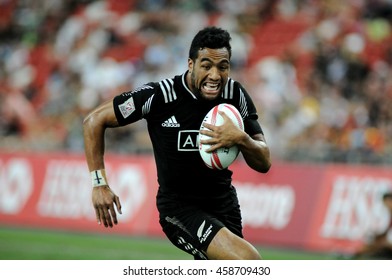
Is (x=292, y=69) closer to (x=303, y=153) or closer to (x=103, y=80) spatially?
(x=303, y=153)

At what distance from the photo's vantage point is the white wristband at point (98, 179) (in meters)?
7.48

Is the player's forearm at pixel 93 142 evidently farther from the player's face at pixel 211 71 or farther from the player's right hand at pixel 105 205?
the player's face at pixel 211 71

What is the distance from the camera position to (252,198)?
15.8 m

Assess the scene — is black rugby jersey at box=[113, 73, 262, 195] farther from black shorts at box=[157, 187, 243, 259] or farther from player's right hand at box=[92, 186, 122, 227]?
player's right hand at box=[92, 186, 122, 227]

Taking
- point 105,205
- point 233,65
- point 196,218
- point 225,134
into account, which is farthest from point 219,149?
point 233,65

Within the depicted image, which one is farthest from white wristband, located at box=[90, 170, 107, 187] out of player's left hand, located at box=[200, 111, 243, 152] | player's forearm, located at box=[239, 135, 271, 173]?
player's forearm, located at box=[239, 135, 271, 173]

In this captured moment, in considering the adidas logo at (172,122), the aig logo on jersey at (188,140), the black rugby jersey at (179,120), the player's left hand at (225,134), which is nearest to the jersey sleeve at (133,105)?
the black rugby jersey at (179,120)

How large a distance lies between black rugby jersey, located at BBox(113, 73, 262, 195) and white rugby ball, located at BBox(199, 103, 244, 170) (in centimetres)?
27

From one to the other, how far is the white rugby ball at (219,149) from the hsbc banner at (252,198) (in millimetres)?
6878

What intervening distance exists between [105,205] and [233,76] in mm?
11488

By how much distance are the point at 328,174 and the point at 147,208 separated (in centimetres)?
360

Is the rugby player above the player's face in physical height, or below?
below

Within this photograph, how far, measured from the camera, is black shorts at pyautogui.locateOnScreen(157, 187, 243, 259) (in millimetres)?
7395
